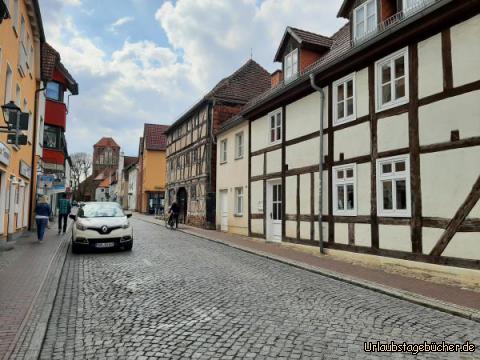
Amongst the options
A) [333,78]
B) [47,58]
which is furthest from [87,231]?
[47,58]

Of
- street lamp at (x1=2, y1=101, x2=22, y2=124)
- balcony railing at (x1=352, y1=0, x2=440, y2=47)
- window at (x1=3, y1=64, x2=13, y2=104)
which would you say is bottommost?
street lamp at (x1=2, y1=101, x2=22, y2=124)

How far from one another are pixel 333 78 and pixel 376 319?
8.89m

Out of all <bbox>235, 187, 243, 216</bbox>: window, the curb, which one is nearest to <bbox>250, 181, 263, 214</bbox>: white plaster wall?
<bbox>235, 187, 243, 216</bbox>: window

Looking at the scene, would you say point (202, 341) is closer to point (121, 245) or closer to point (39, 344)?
point (39, 344)

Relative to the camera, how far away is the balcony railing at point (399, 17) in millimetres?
9648

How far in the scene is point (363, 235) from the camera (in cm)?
1127

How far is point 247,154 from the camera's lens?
19234mm

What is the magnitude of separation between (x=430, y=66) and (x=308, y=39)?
671 cm

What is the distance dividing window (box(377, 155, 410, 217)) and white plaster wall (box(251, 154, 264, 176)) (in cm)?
740

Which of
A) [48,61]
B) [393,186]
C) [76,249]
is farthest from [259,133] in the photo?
[48,61]

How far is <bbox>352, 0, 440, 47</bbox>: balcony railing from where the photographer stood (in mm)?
9648

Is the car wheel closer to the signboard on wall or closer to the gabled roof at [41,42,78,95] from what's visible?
the signboard on wall

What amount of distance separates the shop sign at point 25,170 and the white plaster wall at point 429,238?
49.0 ft

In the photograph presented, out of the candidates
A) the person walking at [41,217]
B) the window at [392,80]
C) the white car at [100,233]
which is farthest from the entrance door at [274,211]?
the person walking at [41,217]
